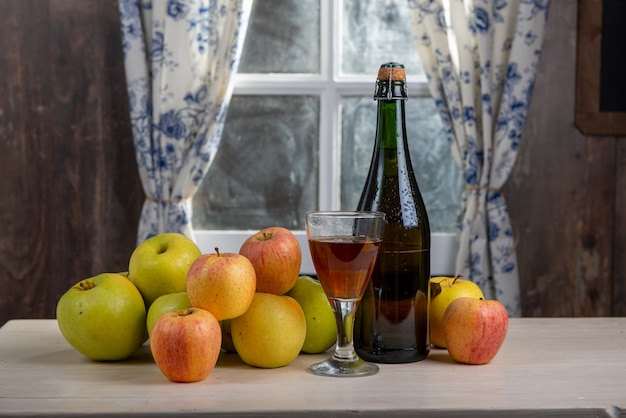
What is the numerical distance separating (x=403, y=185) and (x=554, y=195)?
159 cm

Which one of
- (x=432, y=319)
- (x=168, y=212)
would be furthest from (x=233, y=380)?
(x=168, y=212)

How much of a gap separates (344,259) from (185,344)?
8.4 inches

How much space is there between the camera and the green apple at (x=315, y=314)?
109cm

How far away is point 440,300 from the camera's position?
114 cm

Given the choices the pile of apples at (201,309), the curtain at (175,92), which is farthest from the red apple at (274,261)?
the curtain at (175,92)

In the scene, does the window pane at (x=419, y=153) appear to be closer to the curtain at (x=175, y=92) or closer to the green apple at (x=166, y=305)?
the curtain at (x=175, y=92)

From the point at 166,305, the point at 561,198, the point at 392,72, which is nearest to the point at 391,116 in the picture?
the point at 392,72

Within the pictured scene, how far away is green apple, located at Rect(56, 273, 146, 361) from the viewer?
1.03 m

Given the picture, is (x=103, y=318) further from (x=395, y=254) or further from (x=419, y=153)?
(x=419, y=153)

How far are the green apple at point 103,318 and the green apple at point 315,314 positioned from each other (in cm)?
21

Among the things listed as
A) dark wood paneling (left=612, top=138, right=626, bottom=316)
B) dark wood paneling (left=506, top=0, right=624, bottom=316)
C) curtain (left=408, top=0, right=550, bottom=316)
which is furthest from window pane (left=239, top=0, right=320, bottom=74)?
dark wood paneling (left=612, top=138, right=626, bottom=316)

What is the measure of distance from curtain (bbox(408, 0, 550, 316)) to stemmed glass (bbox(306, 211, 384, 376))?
1525 millimetres

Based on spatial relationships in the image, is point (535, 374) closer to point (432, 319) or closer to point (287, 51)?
point (432, 319)

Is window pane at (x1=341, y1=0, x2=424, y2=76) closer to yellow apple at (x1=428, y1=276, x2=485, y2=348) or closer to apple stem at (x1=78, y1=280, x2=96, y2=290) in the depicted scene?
yellow apple at (x1=428, y1=276, x2=485, y2=348)
